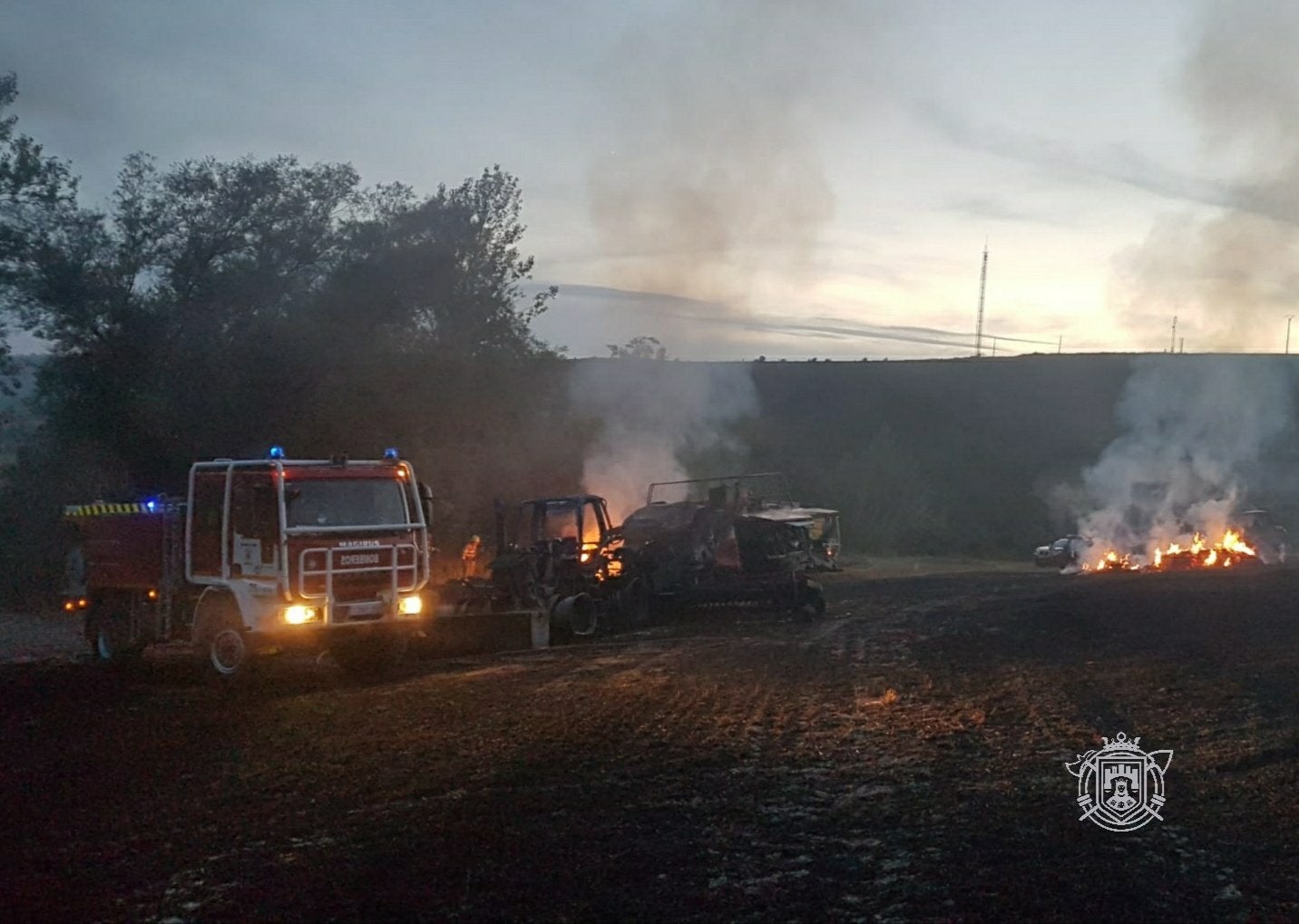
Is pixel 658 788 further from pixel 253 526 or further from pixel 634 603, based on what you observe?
pixel 634 603

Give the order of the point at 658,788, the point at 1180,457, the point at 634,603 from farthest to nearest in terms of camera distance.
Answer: the point at 1180,457, the point at 634,603, the point at 658,788

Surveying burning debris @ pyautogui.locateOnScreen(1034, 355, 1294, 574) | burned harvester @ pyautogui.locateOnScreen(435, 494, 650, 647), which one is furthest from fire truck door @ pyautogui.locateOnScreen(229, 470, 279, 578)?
burning debris @ pyautogui.locateOnScreen(1034, 355, 1294, 574)

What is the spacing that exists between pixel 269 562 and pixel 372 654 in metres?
2.14

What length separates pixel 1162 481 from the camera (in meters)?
44.3

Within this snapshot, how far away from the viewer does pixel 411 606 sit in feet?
47.0

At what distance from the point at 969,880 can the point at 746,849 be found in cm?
134

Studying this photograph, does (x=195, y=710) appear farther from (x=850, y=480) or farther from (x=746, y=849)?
(x=850, y=480)

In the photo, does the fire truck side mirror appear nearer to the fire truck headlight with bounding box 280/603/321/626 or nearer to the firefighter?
the fire truck headlight with bounding box 280/603/321/626

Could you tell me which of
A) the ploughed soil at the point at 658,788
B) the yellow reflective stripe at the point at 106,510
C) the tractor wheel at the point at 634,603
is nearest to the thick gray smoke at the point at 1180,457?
the tractor wheel at the point at 634,603

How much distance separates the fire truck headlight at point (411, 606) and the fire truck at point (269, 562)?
0.01 meters

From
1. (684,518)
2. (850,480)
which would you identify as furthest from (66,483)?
(850,480)

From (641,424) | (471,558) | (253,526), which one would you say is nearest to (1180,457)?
(641,424)

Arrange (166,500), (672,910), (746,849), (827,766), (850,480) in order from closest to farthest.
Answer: (672,910)
(746,849)
(827,766)
(166,500)
(850,480)

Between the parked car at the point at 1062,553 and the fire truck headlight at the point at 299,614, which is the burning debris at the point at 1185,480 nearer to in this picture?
the parked car at the point at 1062,553
